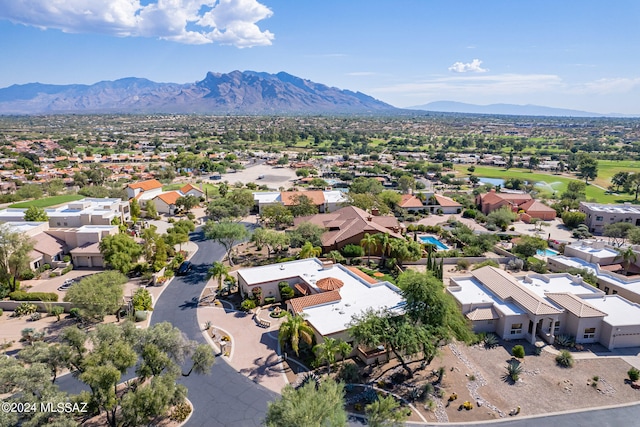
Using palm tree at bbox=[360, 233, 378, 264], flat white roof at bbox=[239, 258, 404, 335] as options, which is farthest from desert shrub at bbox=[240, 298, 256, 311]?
palm tree at bbox=[360, 233, 378, 264]

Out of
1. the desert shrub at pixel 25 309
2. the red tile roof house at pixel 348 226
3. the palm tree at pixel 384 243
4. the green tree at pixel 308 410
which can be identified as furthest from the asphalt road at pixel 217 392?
the palm tree at pixel 384 243

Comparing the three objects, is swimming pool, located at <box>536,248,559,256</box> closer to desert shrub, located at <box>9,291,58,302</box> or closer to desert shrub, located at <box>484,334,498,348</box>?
desert shrub, located at <box>484,334,498,348</box>

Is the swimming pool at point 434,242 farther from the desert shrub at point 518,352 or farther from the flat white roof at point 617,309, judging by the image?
the desert shrub at point 518,352

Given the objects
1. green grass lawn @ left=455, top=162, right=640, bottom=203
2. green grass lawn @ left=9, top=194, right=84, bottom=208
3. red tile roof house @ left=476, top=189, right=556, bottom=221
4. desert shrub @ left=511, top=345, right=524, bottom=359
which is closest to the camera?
desert shrub @ left=511, top=345, right=524, bottom=359

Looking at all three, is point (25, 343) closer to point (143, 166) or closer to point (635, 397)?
point (635, 397)

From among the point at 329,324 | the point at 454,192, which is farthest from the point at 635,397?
the point at 454,192

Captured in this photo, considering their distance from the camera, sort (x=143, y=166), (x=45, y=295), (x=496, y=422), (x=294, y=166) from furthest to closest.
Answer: (x=294, y=166) → (x=143, y=166) → (x=45, y=295) → (x=496, y=422)
